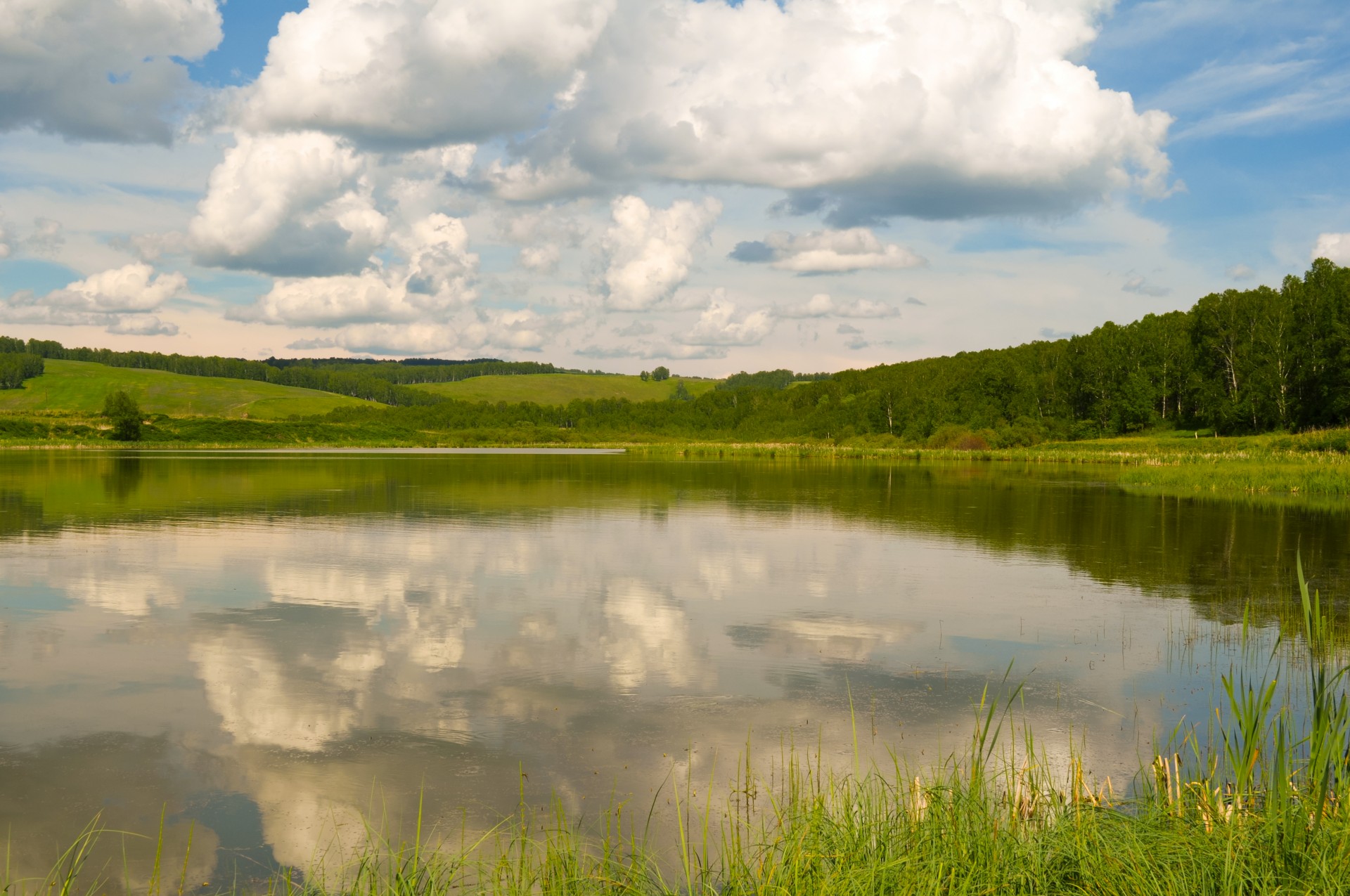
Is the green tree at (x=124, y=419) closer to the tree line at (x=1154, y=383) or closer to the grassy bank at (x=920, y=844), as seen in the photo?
the tree line at (x=1154, y=383)

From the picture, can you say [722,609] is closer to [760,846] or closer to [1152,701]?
[1152,701]

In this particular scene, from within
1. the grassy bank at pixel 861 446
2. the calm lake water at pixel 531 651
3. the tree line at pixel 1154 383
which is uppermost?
the tree line at pixel 1154 383

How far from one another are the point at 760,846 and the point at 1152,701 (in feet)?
22.5

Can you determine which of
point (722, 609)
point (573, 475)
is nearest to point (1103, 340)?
point (573, 475)

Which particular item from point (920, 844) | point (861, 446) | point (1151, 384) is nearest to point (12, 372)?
point (861, 446)

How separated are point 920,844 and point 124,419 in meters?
134

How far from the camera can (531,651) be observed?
44.4ft

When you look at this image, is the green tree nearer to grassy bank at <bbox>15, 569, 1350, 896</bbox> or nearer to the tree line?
the tree line

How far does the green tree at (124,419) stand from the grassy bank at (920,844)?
129859mm

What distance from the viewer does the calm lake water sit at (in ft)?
28.4

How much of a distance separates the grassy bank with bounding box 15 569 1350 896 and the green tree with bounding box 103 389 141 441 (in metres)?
130

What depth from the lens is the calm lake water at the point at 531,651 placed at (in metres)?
8.66

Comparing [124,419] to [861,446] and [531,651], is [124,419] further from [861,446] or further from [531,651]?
[531,651]

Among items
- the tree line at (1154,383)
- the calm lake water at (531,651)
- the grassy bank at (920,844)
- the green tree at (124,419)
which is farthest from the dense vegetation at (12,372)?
the grassy bank at (920,844)
